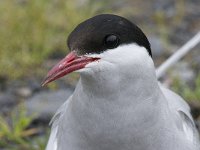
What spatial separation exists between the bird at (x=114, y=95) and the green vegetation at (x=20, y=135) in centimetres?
79

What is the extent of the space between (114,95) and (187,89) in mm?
1772

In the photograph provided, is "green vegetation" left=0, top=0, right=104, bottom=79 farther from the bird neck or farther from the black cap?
the black cap

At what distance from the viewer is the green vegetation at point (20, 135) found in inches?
184

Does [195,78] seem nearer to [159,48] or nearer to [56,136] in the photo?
[159,48]

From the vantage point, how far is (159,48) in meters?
6.01

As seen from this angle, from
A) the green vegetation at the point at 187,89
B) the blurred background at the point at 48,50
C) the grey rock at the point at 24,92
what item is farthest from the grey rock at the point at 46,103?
the green vegetation at the point at 187,89

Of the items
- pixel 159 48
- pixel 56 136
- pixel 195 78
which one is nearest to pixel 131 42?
pixel 56 136

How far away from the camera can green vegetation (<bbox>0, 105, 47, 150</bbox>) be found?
4664 millimetres

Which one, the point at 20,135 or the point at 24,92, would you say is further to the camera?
the point at 24,92

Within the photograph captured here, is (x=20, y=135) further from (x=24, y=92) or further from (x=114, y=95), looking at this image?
(x=114, y=95)

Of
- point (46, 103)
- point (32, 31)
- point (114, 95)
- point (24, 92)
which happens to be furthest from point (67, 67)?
point (32, 31)

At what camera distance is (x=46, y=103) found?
16.8ft

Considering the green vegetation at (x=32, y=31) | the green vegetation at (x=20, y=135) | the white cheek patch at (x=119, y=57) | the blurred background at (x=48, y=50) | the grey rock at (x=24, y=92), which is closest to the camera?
the white cheek patch at (x=119, y=57)

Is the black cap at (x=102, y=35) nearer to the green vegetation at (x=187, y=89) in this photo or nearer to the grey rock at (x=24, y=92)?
the green vegetation at (x=187, y=89)
